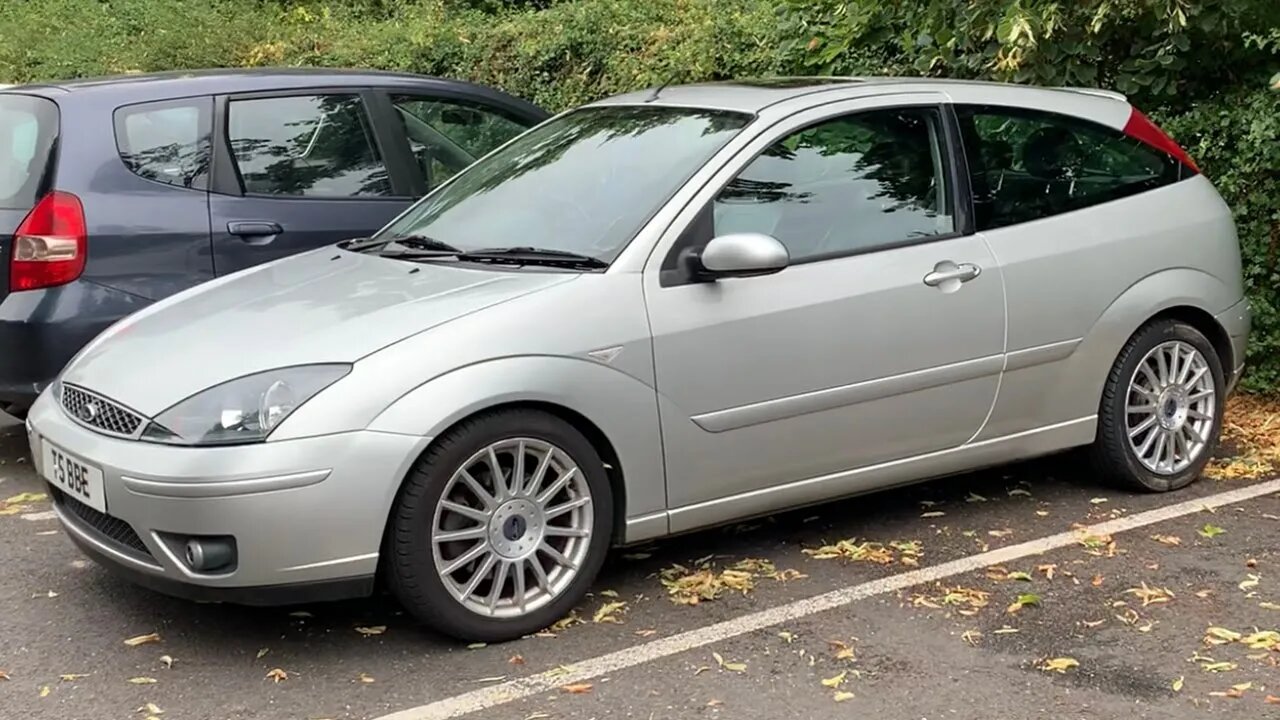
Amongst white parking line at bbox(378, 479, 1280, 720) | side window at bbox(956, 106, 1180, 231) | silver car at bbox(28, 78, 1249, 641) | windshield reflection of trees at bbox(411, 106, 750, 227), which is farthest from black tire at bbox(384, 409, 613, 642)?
side window at bbox(956, 106, 1180, 231)

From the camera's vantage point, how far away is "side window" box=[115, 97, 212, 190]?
5.93 metres

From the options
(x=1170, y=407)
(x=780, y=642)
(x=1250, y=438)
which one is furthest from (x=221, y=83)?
(x=1250, y=438)

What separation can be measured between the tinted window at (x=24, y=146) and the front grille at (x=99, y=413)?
1692 mm

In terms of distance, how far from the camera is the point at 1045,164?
5328 millimetres

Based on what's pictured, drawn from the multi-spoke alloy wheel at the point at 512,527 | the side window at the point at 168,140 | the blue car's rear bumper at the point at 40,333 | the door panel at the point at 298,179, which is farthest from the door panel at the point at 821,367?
the side window at the point at 168,140

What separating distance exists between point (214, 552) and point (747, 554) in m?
1.92

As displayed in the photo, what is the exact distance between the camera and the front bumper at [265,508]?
12.3 feet

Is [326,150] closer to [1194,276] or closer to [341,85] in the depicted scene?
[341,85]

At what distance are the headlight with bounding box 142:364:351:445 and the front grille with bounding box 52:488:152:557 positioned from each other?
0.31m

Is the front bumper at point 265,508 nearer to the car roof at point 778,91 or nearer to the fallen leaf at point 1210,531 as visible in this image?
the car roof at point 778,91

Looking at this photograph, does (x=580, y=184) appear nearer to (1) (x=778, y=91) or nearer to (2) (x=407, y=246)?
(2) (x=407, y=246)

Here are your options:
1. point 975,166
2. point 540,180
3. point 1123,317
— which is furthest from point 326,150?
point 1123,317

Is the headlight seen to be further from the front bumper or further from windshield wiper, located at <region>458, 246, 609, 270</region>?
windshield wiper, located at <region>458, 246, 609, 270</region>

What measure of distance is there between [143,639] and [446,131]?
11.0 feet
